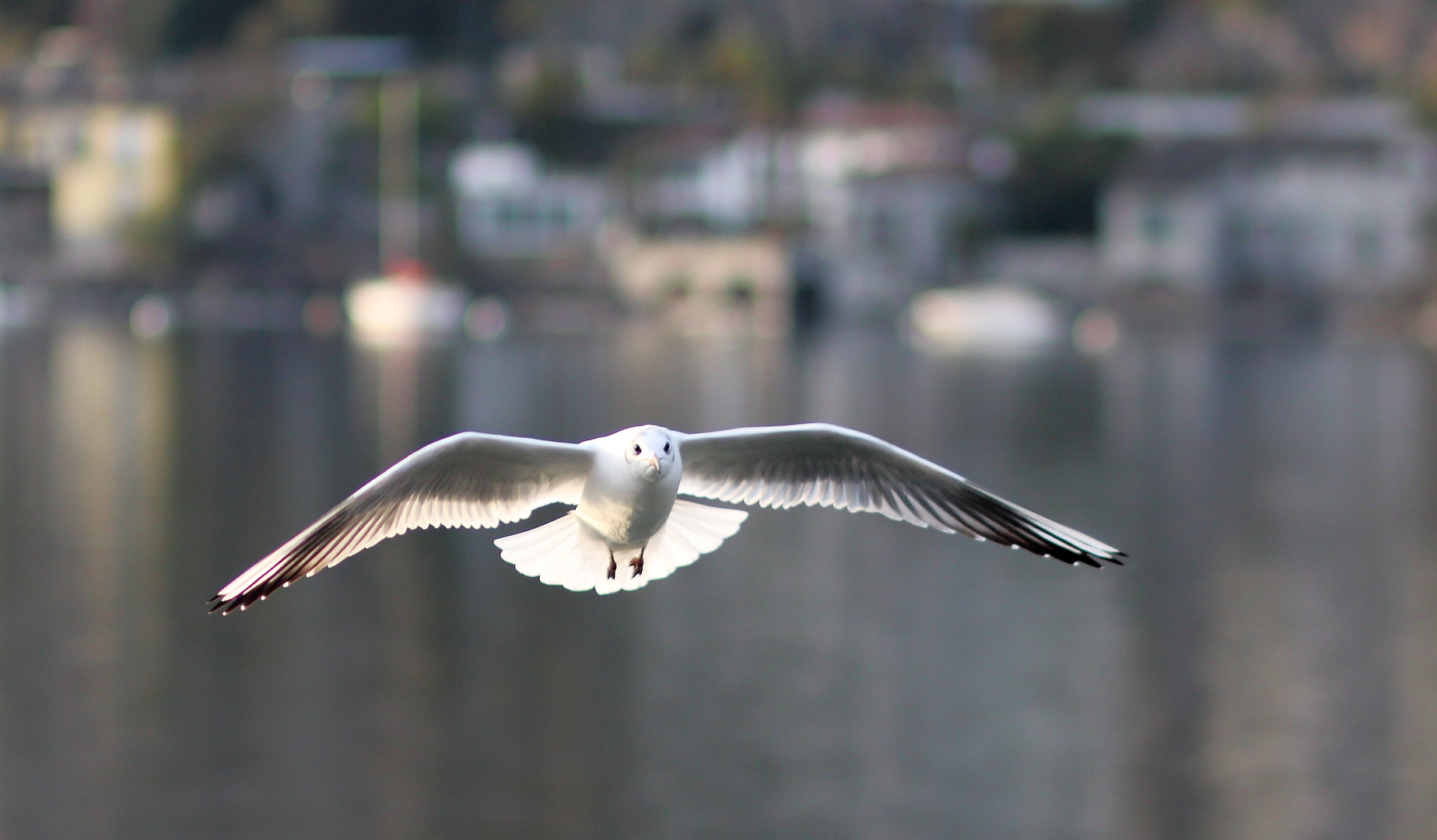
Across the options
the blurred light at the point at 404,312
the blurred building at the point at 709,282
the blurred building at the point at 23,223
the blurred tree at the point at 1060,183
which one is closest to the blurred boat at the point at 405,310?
the blurred light at the point at 404,312

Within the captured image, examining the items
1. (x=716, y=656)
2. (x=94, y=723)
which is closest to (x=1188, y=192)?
(x=716, y=656)

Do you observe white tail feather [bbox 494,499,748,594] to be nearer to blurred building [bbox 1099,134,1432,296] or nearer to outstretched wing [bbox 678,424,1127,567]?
outstretched wing [bbox 678,424,1127,567]

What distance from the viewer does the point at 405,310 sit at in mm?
74250

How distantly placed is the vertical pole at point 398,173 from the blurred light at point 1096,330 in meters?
22.7

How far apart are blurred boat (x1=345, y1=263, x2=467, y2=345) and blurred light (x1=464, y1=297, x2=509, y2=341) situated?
572 mm

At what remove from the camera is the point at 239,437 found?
4238cm

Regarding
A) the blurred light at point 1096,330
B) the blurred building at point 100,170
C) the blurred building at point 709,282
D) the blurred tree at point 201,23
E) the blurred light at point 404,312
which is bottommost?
the blurred light at point 1096,330

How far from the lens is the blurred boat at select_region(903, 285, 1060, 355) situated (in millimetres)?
72875

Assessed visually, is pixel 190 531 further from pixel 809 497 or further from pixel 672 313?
pixel 672 313

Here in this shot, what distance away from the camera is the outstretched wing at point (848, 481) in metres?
10.1

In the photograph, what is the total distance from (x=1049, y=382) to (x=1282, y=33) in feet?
184

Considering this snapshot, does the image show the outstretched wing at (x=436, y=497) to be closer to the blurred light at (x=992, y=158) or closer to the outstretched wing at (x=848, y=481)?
the outstretched wing at (x=848, y=481)

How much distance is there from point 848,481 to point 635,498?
1438mm

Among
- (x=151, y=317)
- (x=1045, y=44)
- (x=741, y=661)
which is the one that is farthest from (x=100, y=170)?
(x=741, y=661)
